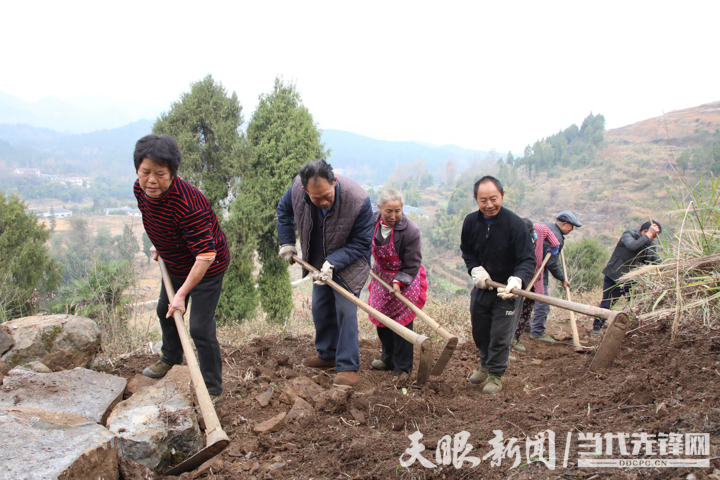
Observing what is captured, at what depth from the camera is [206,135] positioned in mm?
11984

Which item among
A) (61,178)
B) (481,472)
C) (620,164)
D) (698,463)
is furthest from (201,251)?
(61,178)

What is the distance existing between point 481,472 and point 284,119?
10768 millimetres

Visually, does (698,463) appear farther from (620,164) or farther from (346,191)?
(620,164)

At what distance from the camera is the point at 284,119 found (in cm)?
1141

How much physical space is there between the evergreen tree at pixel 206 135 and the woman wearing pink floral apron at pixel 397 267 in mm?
8463

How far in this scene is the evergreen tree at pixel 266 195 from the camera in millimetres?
10969

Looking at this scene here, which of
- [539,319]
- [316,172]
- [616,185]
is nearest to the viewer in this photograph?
[316,172]

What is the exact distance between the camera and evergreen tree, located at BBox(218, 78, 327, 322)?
432 inches

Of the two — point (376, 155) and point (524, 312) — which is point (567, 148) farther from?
point (376, 155)

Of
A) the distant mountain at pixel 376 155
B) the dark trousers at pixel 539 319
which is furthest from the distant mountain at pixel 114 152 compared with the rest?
the dark trousers at pixel 539 319

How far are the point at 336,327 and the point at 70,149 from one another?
5109 inches

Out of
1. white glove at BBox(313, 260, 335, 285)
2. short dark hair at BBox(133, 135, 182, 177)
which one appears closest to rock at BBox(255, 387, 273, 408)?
white glove at BBox(313, 260, 335, 285)

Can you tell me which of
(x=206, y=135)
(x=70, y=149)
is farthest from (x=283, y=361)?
(x=70, y=149)

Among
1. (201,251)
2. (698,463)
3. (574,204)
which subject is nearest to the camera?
(698,463)
